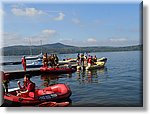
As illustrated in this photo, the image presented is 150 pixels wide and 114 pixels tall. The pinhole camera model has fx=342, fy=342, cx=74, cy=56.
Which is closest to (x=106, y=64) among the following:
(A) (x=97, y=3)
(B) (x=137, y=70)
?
(B) (x=137, y=70)

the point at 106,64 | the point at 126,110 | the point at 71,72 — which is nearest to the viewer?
the point at 126,110

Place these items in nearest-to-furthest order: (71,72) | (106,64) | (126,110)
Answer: (126,110), (106,64), (71,72)

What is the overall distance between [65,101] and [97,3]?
115cm

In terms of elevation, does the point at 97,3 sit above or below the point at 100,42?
above

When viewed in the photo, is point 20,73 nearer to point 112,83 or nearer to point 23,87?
point 23,87

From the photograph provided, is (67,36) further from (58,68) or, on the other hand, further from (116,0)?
(58,68)

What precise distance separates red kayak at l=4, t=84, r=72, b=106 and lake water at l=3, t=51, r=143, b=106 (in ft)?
0.27

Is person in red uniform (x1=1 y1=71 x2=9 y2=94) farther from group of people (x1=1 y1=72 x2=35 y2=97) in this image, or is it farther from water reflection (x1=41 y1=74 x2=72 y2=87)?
water reflection (x1=41 y1=74 x2=72 y2=87)

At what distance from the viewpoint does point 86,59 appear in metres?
4.43

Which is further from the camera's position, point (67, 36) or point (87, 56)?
point (87, 56)

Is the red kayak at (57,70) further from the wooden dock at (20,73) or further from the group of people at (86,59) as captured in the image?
the group of people at (86,59)

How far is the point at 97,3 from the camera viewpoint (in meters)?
3.83

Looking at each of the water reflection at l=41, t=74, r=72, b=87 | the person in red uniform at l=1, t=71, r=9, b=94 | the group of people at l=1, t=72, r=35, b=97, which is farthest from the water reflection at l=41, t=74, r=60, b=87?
the person in red uniform at l=1, t=71, r=9, b=94

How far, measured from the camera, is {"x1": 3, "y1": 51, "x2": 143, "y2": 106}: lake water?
3734 millimetres
